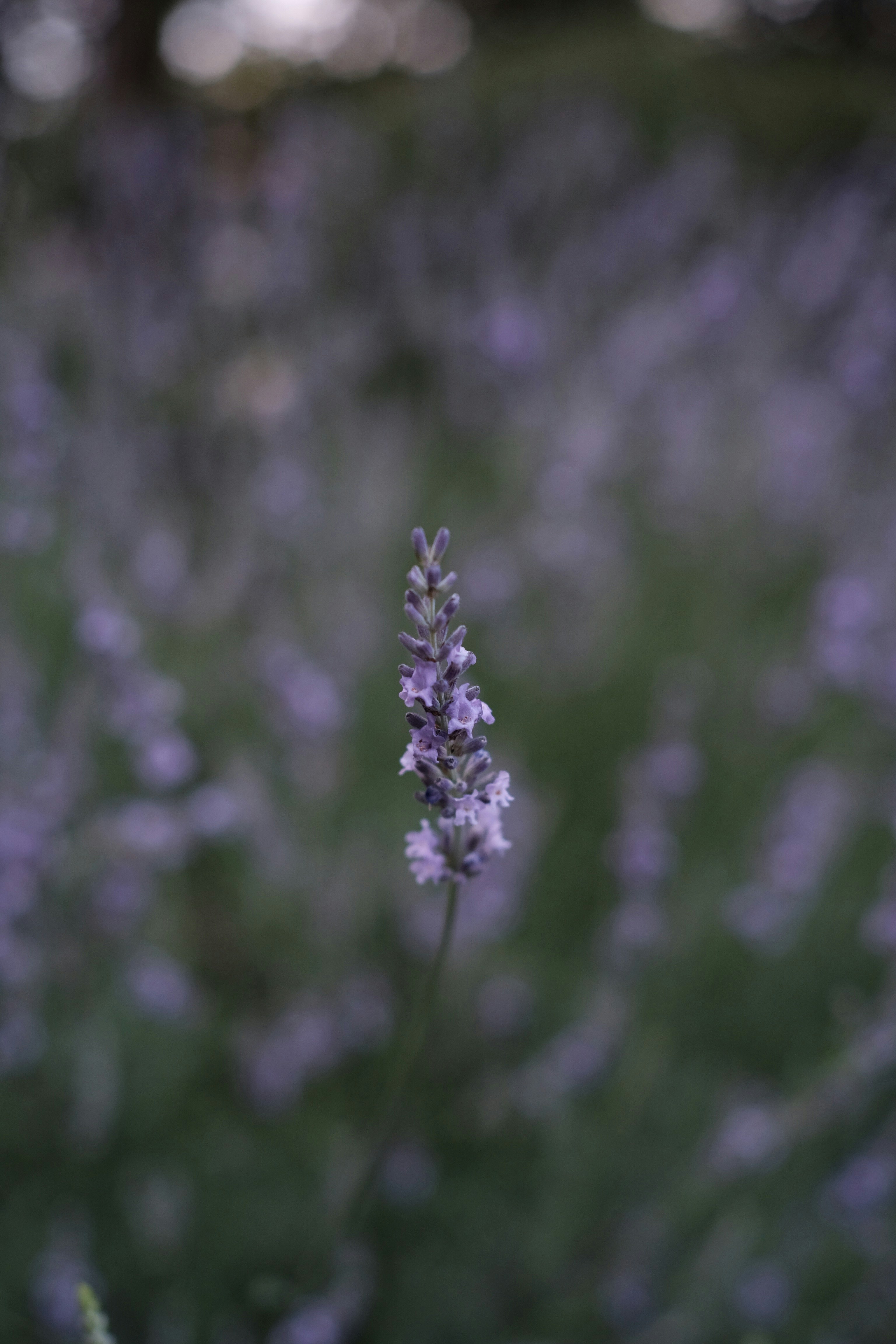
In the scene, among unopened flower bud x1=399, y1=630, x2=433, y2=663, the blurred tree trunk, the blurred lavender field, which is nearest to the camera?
unopened flower bud x1=399, y1=630, x2=433, y2=663

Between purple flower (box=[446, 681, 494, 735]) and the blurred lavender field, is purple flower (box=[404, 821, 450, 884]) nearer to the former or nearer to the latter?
purple flower (box=[446, 681, 494, 735])

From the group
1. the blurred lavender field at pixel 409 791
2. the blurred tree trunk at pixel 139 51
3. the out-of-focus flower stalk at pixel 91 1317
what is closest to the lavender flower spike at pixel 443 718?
the out-of-focus flower stalk at pixel 91 1317

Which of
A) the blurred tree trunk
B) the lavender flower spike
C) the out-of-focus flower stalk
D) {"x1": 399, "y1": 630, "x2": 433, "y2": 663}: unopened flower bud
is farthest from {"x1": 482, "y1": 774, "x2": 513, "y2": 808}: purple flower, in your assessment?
the blurred tree trunk

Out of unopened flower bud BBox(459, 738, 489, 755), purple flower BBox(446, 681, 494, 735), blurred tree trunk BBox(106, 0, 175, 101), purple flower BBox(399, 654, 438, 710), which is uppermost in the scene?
blurred tree trunk BBox(106, 0, 175, 101)

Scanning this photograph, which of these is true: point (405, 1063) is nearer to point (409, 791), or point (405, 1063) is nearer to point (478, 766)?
point (478, 766)

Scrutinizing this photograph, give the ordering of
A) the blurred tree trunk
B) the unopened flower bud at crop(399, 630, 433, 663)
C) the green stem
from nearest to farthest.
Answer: the unopened flower bud at crop(399, 630, 433, 663) < the green stem < the blurred tree trunk

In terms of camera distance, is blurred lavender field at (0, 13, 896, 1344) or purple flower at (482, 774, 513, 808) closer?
purple flower at (482, 774, 513, 808)
